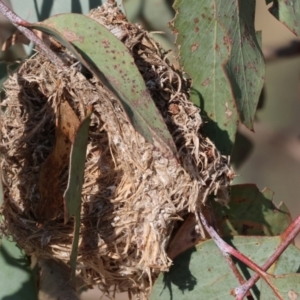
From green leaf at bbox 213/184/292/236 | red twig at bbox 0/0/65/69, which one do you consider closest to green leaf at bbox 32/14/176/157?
red twig at bbox 0/0/65/69

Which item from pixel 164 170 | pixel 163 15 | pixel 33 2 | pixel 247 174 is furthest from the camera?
pixel 247 174

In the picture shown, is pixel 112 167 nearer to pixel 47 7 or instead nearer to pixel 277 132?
pixel 47 7

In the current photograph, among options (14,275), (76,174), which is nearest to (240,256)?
(76,174)

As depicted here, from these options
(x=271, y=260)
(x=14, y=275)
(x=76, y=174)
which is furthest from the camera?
(x=14, y=275)

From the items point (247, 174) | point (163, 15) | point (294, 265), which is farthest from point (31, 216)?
point (247, 174)

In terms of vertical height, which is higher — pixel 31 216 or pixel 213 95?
pixel 213 95

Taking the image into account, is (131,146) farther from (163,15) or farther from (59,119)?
(163,15)

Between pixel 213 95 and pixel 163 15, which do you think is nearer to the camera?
pixel 213 95
